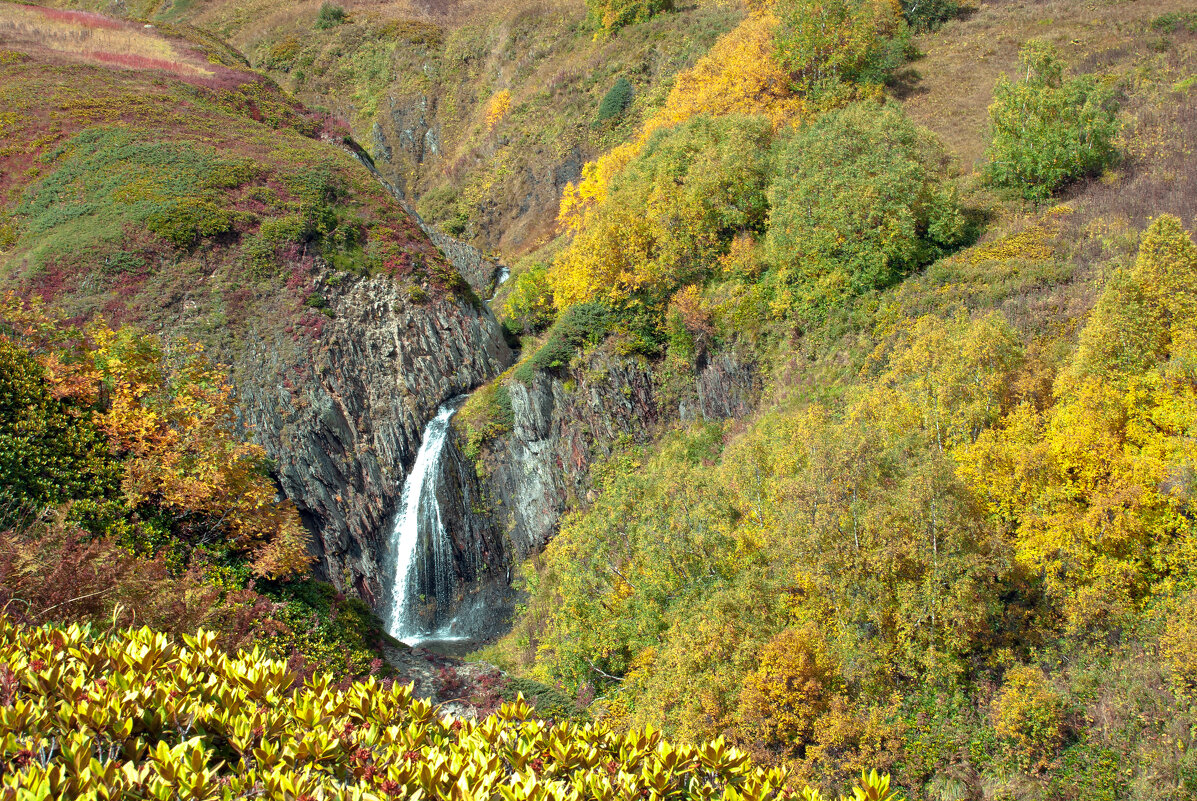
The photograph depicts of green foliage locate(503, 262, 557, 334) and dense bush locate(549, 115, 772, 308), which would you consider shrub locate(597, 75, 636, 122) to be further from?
dense bush locate(549, 115, 772, 308)

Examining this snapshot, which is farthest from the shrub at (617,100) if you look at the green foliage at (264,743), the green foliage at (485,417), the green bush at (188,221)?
the green foliage at (264,743)

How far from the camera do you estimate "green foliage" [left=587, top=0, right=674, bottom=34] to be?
68.1 m

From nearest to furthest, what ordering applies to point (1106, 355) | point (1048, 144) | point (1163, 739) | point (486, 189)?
point (1163, 739) → point (1106, 355) → point (1048, 144) → point (486, 189)

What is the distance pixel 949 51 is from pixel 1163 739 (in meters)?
51.5

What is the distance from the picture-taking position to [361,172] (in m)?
49.9

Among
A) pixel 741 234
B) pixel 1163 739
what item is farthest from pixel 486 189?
pixel 1163 739

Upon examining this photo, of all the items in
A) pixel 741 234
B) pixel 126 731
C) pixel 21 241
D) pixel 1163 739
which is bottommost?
pixel 1163 739

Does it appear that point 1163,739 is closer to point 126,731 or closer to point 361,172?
point 126,731

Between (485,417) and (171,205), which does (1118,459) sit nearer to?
(485,417)

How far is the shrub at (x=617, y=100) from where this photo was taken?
62.9 m

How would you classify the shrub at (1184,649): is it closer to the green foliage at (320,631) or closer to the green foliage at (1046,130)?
the green foliage at (320,631)

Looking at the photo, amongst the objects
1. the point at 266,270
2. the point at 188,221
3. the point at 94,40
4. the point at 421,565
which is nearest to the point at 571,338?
the point at 421,565

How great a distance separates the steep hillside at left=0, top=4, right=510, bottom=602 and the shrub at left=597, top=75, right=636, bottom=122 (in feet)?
76.1

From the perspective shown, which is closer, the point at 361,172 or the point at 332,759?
the point at 332,759
